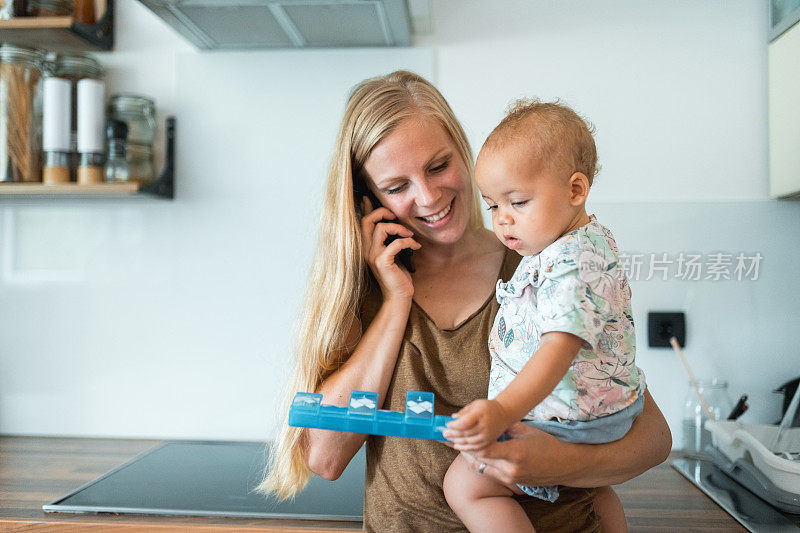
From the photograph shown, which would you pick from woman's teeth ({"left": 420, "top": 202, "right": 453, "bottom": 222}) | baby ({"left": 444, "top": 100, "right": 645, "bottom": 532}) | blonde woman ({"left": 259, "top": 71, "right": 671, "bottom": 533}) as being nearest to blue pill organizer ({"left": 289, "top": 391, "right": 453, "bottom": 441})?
baby ({"left": 444, "top": 100, "right": 645, "bottom": 532})

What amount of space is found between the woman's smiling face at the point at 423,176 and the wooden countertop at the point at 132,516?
Answer: 2.00ft

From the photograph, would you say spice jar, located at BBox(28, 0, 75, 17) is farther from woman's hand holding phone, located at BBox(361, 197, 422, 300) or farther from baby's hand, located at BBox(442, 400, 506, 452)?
baby's hand, located at BBox(442, 400, 506, 452)

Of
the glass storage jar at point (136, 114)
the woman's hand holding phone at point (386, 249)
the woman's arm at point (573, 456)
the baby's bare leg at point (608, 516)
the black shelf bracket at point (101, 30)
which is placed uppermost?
the black shelf bracket at point (101, 30)

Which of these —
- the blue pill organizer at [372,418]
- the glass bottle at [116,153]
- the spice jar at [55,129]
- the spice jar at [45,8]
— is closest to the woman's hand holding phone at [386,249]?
the blue pill organizer at [372,418]

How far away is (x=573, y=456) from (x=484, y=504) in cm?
14

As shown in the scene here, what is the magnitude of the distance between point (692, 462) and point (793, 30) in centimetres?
105

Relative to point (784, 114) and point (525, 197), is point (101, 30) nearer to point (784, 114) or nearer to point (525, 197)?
point (525, 197)

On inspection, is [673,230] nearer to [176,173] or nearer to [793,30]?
[793,30]

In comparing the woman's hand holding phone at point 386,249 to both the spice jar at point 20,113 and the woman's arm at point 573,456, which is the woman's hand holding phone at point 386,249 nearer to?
the woman's arm at point 573,456

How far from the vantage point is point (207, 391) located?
1.83 m

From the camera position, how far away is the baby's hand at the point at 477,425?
0.69 meters

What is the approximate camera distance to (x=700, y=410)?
1639 millimetres

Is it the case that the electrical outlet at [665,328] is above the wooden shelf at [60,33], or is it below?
below

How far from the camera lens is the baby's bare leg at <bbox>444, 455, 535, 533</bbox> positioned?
0.86 m
